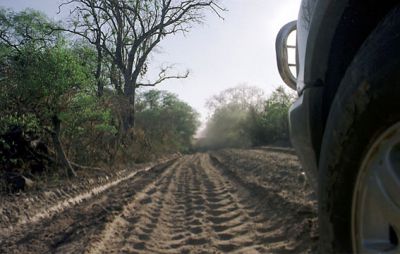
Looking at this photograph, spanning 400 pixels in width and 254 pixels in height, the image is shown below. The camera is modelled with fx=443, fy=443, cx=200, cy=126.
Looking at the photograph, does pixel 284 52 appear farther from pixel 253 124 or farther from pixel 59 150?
pixel 253 124

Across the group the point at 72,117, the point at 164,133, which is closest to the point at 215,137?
the point at 164,133

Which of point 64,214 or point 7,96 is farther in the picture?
point 7,96

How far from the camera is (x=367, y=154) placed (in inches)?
59.9

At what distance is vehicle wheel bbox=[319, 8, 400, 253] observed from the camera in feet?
4.67

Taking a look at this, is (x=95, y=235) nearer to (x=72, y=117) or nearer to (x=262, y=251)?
(x=262, y=251)

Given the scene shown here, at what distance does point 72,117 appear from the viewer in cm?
1099

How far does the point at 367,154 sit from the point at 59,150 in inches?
435

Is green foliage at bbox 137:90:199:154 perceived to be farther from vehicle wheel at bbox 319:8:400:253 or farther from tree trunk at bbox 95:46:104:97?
vehicle wheel at bbox 319:8:400:253

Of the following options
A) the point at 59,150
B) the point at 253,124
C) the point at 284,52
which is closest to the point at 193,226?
the point at 284,52

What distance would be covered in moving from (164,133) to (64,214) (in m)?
25.8

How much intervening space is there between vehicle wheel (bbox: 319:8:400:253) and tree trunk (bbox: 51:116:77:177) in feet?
32.4

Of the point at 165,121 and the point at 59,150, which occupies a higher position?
the point at 165,121

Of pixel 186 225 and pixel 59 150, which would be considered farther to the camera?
pixel 59 150

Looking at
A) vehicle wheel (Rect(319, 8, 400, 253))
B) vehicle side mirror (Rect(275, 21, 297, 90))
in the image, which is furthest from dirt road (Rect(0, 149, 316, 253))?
vehicle wheel (Rect(319, 8, 400, 253))
